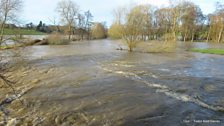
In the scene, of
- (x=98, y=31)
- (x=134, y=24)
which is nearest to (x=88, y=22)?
(x=98, y=31)

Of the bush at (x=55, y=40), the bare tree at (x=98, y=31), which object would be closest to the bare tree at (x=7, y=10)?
the bush at (x=55, y=40)

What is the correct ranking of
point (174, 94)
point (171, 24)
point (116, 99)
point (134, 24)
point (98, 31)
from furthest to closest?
point (98, 31), point (171, 24), point (134, 24), point (174, 94), point (116, 99)

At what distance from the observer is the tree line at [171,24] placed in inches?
1459

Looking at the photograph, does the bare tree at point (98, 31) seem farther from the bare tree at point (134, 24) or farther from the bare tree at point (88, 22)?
the bare tree at point (134, 24)

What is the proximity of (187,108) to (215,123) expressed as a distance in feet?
5.72

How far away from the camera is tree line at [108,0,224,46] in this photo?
122 feet

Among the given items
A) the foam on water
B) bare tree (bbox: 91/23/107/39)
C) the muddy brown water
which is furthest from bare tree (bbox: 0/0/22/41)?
bare tree (bbox: 91/23/107/39)

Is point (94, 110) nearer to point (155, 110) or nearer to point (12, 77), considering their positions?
point (155, 110)

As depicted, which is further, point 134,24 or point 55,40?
point 55,40

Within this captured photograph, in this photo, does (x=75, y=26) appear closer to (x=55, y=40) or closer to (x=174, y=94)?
(x=55, y=40)

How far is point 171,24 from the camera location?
70625 millimetres

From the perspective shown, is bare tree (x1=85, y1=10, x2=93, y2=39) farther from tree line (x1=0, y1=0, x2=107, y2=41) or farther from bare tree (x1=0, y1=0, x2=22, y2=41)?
bare tree (x1=0, y1=0, x2=22, y2=41)

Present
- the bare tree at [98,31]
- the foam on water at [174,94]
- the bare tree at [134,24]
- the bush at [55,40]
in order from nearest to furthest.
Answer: the foam on water at [174,94] → the bare tree at [134,24] → the bush at [55,40] → the bare tree at [98,31]

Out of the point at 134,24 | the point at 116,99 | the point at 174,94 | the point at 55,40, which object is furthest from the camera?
the point at 55,40
